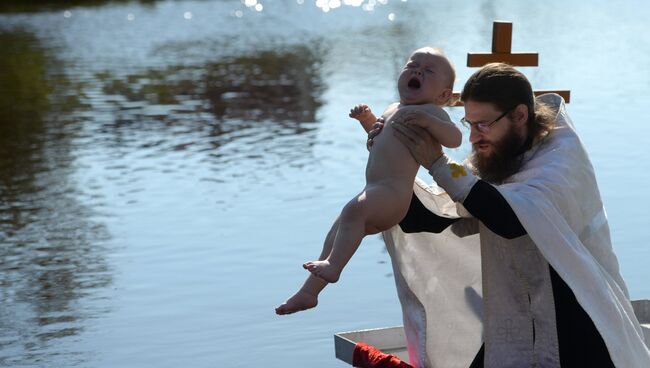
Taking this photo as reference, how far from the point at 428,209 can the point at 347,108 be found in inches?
376

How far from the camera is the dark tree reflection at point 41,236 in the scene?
22.0 feet

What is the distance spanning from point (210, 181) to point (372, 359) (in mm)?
5646

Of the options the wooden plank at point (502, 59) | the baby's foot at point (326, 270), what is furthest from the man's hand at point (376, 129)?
the wooden plank at point (502, 59)

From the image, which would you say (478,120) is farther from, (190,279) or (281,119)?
(281,119)

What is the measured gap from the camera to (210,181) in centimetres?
1027

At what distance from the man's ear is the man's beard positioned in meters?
0.04

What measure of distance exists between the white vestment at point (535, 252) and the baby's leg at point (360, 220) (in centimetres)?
25

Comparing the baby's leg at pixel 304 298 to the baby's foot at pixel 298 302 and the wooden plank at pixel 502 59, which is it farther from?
the wooden plank at pixel 502 59

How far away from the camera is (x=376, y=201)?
4.34 metres

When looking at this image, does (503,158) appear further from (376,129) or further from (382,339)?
(382,339)

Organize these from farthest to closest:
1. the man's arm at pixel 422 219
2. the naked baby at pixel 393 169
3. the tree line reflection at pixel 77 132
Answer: the tree line reflection at pixel 77 132
the man's arm at pixel 422 219
the naked baby at pixel 393 169

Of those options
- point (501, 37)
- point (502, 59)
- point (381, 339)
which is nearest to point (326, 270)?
point (381, 339)

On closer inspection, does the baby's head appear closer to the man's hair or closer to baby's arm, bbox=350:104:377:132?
the man's hair

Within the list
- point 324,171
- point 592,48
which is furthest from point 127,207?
point 592,48
